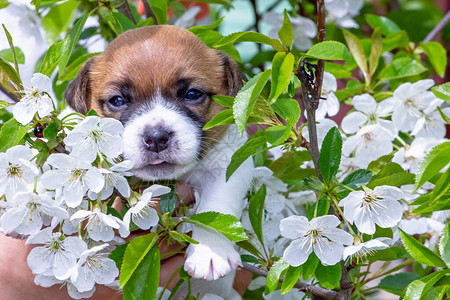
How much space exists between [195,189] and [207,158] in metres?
0.12


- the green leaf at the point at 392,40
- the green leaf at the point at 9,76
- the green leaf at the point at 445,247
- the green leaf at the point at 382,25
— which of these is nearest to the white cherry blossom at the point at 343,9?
the green leaf at the point at 382,25

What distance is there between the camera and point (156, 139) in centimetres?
191

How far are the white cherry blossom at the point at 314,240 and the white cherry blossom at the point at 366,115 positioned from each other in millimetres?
579

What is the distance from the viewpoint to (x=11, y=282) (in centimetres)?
211

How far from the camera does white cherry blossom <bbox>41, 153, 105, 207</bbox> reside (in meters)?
1.58

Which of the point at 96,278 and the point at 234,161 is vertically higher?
the point at 234,161

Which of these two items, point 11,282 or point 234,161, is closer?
point 234,161

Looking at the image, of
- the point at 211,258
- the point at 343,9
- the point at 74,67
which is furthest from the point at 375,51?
the point at 74,67

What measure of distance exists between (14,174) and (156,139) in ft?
1.44

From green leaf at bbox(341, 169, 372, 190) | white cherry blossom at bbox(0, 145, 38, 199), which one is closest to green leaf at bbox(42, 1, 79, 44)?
white cherry blossom at bbox(0, 145, 38, 199)

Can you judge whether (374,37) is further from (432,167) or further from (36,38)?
(36,38)

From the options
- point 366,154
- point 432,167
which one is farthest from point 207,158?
point 432,167

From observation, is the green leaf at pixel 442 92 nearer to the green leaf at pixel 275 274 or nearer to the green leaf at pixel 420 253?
the green leaf at pixel 420 253

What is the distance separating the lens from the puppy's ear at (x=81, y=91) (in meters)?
2.27
